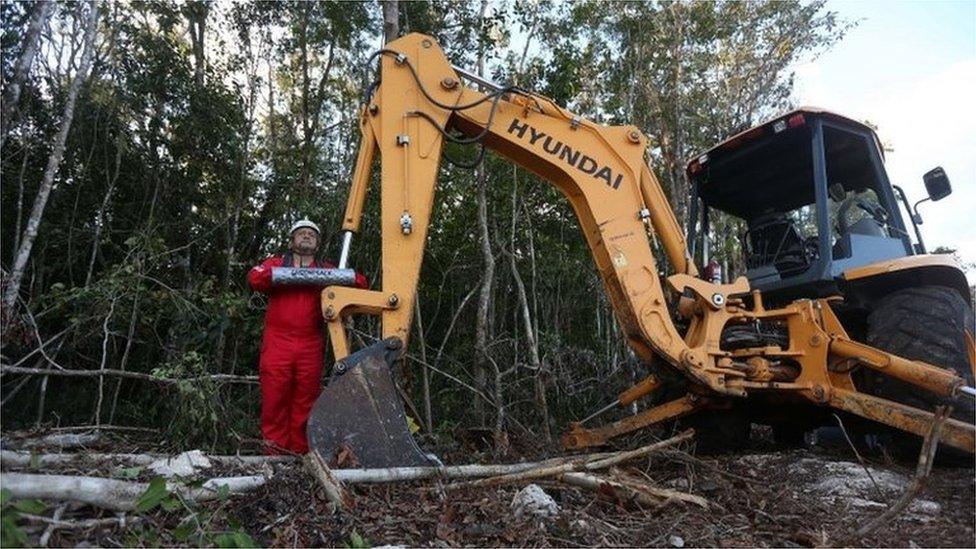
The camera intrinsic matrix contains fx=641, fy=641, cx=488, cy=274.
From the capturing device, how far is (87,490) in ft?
7.42

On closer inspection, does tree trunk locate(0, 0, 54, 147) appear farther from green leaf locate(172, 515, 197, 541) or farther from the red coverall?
green leaf locate(172, 515, 197, 541)

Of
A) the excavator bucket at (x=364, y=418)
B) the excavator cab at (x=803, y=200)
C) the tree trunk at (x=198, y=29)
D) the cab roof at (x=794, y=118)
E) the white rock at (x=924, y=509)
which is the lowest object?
the white rock at (x=924, y=509)

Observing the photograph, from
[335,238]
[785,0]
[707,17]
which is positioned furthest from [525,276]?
[785,0]

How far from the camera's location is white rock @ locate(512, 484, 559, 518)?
9.05 feet

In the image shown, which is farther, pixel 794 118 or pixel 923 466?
pixel 794 118

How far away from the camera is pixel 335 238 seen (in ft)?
29.6

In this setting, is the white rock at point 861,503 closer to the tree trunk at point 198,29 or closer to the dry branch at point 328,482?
the dry branch at point 328,482

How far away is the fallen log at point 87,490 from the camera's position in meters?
2.16

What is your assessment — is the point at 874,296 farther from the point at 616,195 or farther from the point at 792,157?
the point at 616,195

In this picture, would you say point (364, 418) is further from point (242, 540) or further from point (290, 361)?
point (290, 361)

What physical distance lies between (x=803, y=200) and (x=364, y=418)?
3.97m

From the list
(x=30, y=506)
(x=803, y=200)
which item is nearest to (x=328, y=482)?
(x=30, y=506)

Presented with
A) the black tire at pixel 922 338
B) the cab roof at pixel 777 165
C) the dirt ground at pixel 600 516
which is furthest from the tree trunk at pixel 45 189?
the black tire at pixel 922 338

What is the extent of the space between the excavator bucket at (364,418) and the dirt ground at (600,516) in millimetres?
184
